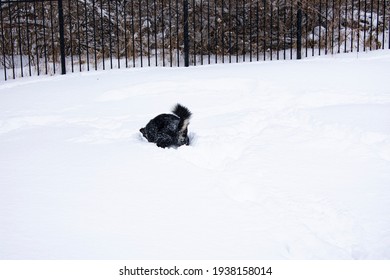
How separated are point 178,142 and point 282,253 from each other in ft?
8.39

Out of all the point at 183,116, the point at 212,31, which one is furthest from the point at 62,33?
the point at 183,116

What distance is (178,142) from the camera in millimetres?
5664

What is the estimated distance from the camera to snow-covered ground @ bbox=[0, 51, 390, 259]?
3.48 metres

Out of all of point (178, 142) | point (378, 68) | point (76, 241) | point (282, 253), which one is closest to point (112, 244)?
point (76, 241)

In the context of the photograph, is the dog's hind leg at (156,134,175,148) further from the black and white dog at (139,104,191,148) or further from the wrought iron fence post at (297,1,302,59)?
the wrought iron fence post at (297,1,302,59)

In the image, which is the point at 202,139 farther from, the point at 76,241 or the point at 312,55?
the point at 312,55

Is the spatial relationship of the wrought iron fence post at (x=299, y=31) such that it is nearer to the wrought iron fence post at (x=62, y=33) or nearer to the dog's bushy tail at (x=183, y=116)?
the wrought iron fence post at (x=62, y=33)

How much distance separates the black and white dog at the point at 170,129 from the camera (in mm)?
5621

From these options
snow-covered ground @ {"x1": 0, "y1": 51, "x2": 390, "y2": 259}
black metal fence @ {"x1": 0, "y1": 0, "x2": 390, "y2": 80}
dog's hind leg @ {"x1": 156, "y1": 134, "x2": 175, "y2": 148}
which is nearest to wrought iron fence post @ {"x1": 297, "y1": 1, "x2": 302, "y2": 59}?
black metal fence @ {"x1": 0, "y1": 0, "x2": 390, "y2": 80}

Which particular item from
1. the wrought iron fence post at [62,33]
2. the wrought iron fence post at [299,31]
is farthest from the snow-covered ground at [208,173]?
the wrought iron fence post at [299,31]

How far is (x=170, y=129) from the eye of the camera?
560 cm

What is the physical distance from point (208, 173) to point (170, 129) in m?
0.97

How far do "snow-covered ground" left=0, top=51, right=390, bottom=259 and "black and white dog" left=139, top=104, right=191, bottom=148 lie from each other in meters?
0.14

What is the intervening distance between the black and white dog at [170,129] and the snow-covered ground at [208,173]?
5.5 inches
